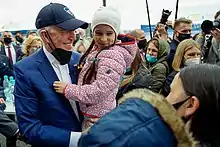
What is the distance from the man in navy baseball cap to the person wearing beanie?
0.06 meters

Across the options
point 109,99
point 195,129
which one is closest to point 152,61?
point 109,99

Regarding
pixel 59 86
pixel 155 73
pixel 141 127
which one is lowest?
pixel 155 73

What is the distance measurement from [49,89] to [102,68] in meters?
0.28

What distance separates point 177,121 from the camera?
0.92 metres

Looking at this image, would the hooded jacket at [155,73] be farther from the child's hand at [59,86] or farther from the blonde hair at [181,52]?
the child's hand at [59,86]

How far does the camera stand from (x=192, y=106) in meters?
1.07

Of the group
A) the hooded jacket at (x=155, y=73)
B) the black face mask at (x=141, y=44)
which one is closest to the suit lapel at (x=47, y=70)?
the hooded jacket at (x=155, y=73)

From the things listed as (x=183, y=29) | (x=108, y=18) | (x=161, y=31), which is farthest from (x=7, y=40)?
(x=108, y=18)

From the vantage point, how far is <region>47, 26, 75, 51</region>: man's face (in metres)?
1.71

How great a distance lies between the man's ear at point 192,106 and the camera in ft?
3.47

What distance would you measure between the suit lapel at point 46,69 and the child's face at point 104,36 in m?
0.31

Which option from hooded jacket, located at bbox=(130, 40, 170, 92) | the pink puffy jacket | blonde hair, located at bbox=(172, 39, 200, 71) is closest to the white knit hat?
the pink puffy jacket

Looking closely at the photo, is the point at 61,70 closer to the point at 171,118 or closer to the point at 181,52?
the point at 171,118

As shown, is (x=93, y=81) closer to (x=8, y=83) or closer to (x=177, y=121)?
(x=177, y=121)
